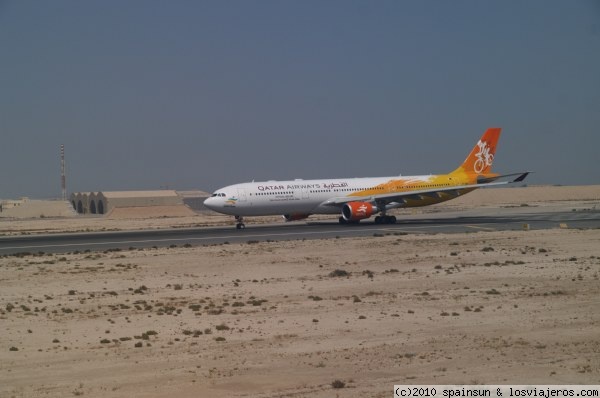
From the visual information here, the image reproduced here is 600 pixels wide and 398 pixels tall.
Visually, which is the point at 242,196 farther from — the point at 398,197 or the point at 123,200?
the point at 123,200

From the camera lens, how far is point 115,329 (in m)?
18.1

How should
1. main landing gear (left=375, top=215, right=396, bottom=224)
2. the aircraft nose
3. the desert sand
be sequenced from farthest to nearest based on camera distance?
1. main landing gear (left=375, top=215, right=396, bottom=224)
2. the aircraft nose
3. the desert sand

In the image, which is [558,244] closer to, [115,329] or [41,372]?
[115,329]

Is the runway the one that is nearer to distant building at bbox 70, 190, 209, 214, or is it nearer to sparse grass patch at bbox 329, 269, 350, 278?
sparse grass patch at bbox 329, 269, 350, 278

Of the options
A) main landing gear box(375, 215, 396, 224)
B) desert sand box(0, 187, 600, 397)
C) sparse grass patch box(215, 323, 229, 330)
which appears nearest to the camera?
desert sand box(0, 187, 600, 397)

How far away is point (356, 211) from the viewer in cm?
5194

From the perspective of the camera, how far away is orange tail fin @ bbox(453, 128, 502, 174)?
5962 cm

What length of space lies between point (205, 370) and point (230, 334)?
10.8 feet

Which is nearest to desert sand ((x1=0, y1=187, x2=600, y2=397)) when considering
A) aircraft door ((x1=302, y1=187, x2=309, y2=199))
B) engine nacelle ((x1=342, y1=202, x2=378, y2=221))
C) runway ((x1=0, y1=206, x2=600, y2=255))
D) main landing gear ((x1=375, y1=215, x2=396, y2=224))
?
runway ((x1=0, y1=206, x2=600, y2=255))

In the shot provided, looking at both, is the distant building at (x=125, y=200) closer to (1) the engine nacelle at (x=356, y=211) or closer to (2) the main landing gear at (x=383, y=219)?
(2) the main landing gear at (x=383, y=219)

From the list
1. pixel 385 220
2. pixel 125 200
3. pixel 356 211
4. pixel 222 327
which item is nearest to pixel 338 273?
pixel 222 327

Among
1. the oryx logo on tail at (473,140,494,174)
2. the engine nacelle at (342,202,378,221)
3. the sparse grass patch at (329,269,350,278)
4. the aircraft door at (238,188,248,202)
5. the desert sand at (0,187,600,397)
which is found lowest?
the desert sand at (0,187,600,397)

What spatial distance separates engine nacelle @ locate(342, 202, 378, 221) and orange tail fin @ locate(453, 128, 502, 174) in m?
11.1

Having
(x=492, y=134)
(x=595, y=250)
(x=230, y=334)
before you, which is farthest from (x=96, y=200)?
(x=230, y=334)
